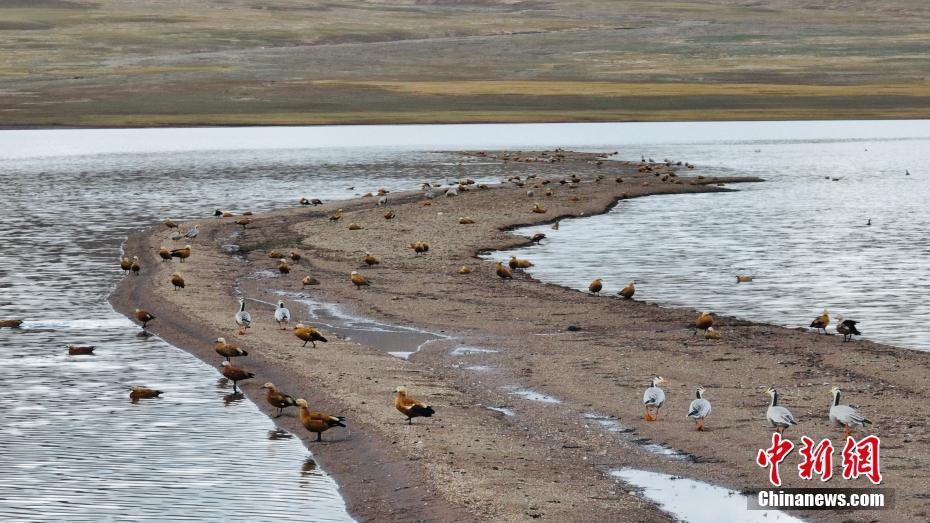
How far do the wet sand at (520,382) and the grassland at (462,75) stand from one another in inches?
3088

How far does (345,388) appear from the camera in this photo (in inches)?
861

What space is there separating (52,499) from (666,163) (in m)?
60.1

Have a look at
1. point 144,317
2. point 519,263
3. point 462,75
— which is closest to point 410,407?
point 144,317

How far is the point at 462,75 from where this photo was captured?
496 ft

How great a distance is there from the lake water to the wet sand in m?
1.11

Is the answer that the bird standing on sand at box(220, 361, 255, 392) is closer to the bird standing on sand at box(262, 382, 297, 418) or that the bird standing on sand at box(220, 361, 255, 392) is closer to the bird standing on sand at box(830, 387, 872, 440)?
the bird standing on sand at box(262, 382, 297, 418)

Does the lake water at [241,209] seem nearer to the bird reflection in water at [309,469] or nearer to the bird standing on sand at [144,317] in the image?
the bird reflection in water at [309,469]

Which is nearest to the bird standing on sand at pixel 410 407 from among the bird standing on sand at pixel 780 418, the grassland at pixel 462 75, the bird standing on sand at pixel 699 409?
the bird standing on sand at pixel 699 409

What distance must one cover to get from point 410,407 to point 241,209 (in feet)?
119

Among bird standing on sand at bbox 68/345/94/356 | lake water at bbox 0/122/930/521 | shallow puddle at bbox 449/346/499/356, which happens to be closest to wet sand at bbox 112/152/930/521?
shallow puddle at bbox 449/346/499/356

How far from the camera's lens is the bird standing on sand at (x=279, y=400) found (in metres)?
20.6

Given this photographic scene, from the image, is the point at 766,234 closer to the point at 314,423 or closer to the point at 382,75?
the point at 314,423

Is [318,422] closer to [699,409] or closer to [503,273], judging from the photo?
[699,409]

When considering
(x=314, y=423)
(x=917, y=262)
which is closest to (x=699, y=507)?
(x=314, y=423)
